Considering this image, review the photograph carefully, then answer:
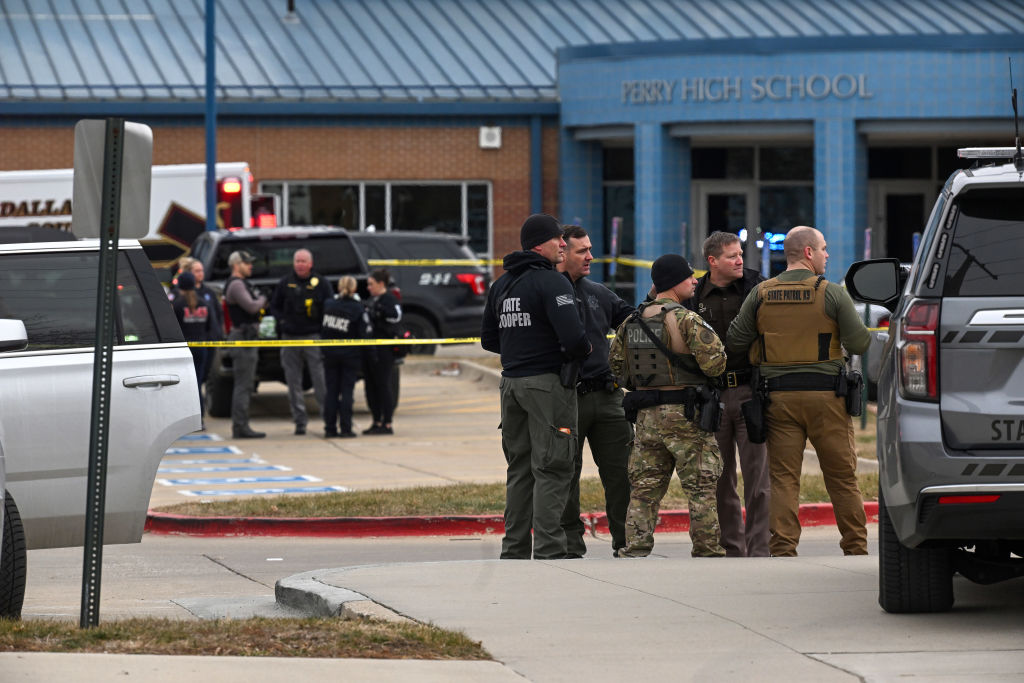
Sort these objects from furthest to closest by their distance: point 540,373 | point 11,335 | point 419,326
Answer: point 419,326
point 540,373
point 11,335

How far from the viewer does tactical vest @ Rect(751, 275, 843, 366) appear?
361 inches

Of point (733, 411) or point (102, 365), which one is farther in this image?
point (733, 411)

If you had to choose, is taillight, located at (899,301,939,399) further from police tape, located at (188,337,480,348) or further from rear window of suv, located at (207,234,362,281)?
rear window of suv, located at (207,234,362,281)

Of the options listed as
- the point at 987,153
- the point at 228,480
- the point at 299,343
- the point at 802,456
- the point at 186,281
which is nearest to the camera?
the point at 987,153

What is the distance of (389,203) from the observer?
Result: 3266 cm

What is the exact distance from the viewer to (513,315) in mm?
9062

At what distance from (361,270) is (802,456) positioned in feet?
37.4

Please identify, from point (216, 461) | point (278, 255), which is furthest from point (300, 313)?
point (278, 255)

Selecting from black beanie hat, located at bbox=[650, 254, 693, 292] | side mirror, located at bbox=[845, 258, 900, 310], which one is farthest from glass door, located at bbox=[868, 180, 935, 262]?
side mirror, located at bbox=[845, 258, 900, 310]

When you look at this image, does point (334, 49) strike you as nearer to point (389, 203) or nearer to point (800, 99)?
point (389, 203)

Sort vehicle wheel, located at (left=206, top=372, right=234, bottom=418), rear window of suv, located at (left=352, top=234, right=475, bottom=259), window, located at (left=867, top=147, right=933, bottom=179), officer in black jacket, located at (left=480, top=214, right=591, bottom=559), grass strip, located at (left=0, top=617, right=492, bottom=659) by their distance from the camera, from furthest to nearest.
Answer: window, located at (left=867, top=147, right=933, bottom=179) → rear window of suv, located at (left=352, top=234, right=475, bottom=259) → vehicle wheel, located at (left=206, top=372, right=234, bottom=418) → officer in black jacket, located at (left=480, top=214, right=591, bottom=559) → grass strip, located at (left=0, top=617, right=492, bottom=659)

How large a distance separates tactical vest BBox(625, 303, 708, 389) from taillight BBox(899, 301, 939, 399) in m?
2.46

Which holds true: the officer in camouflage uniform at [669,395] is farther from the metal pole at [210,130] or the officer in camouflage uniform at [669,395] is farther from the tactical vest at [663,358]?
the metal pole at [210,130]

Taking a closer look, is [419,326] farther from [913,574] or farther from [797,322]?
[913,574]
